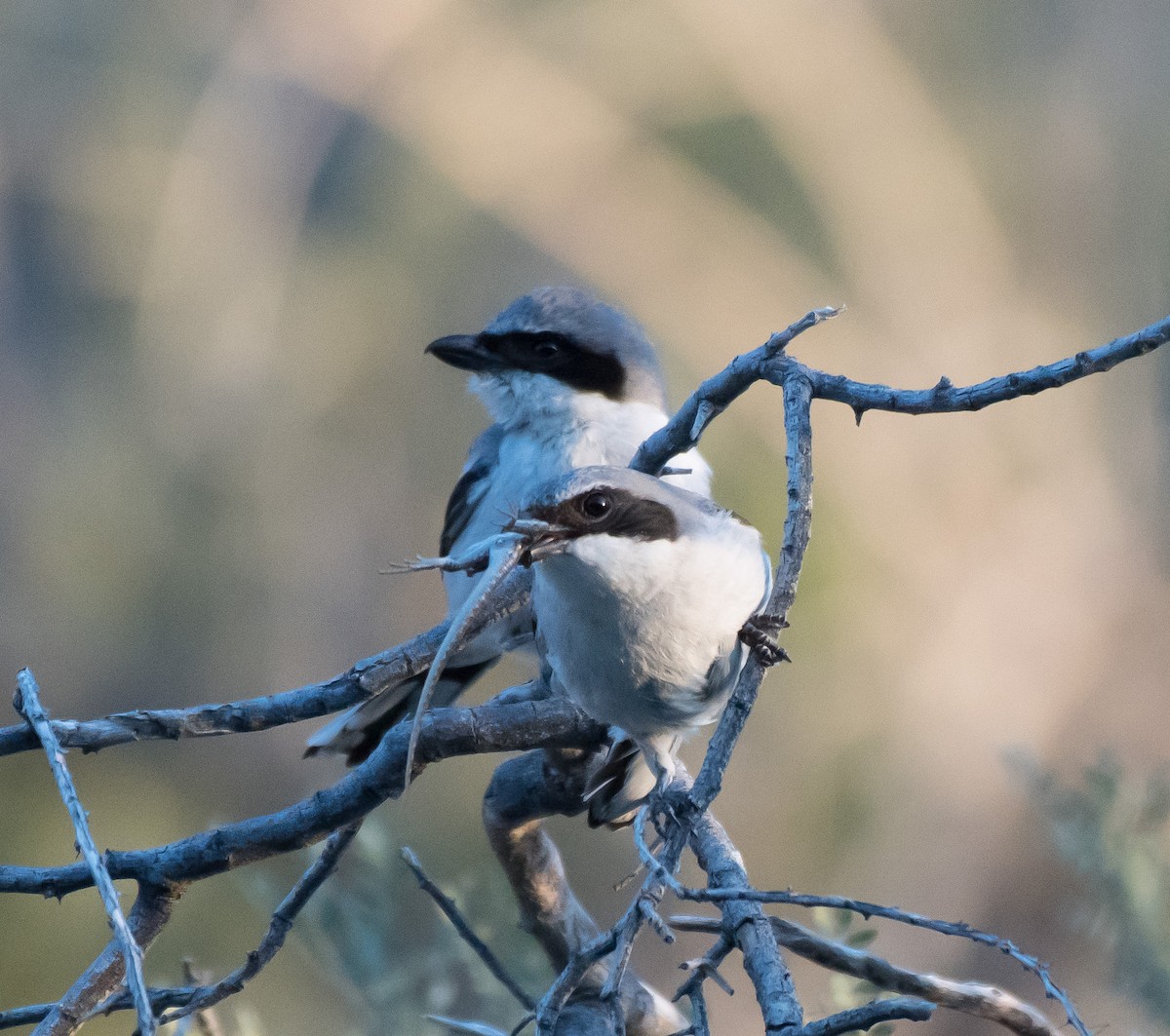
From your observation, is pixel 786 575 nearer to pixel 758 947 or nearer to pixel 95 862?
pixel 758 947

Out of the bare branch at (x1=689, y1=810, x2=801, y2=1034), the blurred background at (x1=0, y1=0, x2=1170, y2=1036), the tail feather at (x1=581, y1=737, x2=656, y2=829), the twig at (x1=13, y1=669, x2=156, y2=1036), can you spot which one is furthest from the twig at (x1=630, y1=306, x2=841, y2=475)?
the blurred background at (x1=0, y1=0, x2=1170, y2=1036)

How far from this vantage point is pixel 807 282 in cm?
820

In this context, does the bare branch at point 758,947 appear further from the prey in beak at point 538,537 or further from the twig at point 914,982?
the prey in beak at point 538,537

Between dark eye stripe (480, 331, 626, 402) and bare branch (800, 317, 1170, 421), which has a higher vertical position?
dark eye stripe (480, 331, 626, 402)

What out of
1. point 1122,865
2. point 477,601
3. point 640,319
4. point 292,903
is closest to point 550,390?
point 1122,865

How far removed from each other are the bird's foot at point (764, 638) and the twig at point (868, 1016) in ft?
1.42

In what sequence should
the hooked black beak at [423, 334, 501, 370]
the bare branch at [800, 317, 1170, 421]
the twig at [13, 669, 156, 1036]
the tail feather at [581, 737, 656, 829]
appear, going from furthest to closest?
the hooked black beak at [423, 334, 501, 370], the tail feather at [581, 737, 656, 829], the bare branch at [800, 317, 1170, 421], the twig at [13, 669, 156, 1036]

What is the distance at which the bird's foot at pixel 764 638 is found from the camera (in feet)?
4.95

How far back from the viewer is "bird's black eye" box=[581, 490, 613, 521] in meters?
1.66

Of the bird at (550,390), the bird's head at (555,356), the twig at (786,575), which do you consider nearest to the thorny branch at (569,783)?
the twig at (786,575)

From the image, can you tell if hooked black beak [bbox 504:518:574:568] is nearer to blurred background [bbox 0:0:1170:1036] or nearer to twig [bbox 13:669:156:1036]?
twig [bbox 13:669:156:1036]

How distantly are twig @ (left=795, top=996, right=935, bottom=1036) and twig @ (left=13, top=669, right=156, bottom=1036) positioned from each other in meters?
0.49

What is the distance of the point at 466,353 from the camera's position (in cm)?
337

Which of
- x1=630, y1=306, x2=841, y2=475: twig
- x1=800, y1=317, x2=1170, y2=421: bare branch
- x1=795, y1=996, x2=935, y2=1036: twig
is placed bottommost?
x1=795, y1=996, x2=935, y2=1036: twig
